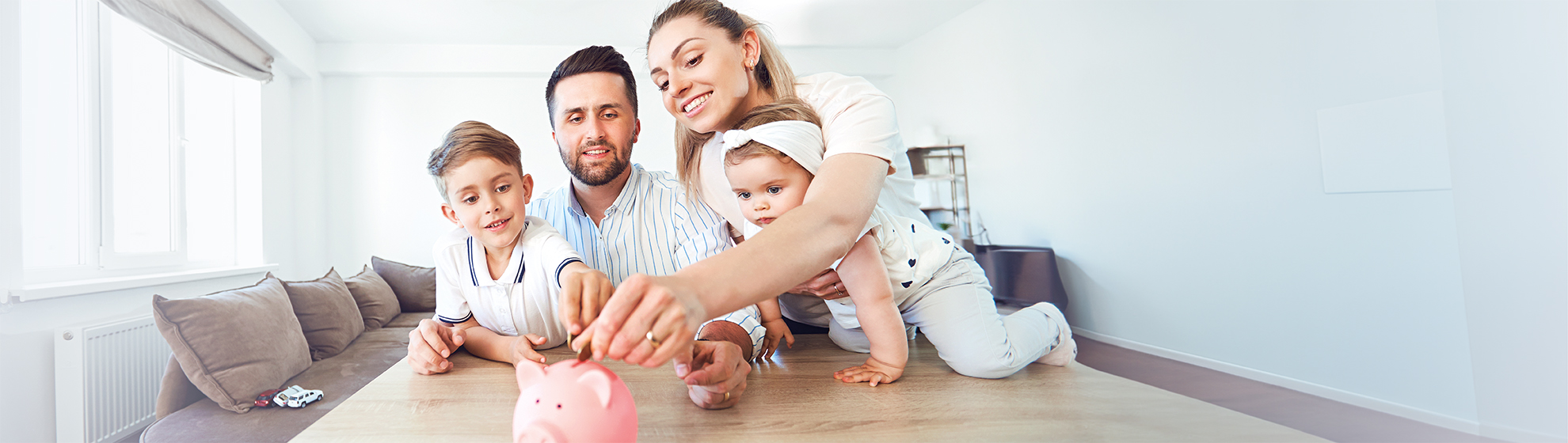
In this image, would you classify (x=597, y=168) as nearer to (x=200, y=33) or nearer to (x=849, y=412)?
(x=849, y=412)

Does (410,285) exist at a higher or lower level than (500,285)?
lower

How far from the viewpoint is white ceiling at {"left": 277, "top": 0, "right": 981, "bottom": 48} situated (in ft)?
15.1

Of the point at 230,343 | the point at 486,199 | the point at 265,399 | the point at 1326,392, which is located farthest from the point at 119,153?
the point at 1326,392

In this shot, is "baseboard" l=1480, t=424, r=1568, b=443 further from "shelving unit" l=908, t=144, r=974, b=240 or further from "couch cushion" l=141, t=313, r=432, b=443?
"couch cushion" l=141, t=313, r=432, b=443

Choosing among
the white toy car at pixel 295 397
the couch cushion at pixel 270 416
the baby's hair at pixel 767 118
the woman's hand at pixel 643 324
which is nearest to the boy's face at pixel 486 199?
the baby's hair at pixel 767 118

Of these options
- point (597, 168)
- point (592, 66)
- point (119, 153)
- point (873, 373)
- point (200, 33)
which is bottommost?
point (873, 373)

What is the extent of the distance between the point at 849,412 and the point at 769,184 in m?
0.47

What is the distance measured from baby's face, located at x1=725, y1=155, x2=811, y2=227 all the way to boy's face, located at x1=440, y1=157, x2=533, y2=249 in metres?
0.52

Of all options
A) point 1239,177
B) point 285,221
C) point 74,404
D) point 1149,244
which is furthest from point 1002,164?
point 285,221

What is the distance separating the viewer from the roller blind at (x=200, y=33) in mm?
2928

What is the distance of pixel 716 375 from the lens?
74cm

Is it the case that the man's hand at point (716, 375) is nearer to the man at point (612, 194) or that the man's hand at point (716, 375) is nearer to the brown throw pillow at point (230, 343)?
the man at point (612, 194)

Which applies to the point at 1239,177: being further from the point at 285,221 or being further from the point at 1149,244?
the point at 285,221

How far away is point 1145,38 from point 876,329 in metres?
3.72
